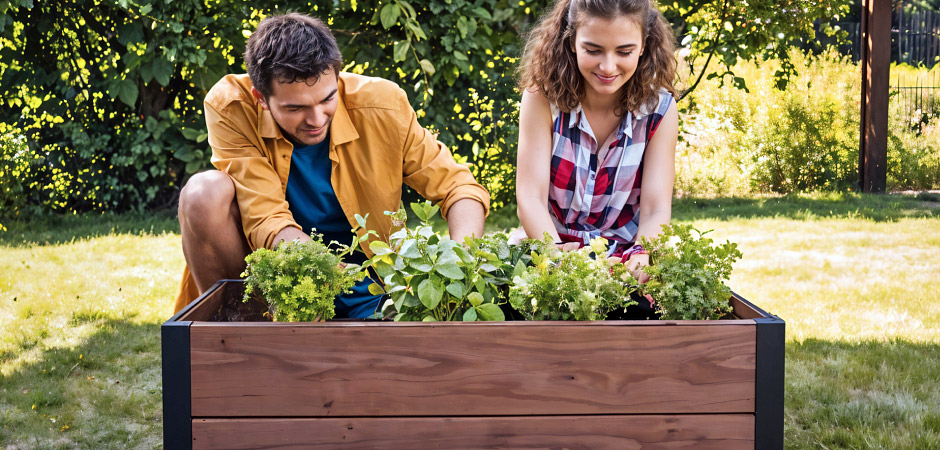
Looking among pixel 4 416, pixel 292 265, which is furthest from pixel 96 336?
pixel 292 265

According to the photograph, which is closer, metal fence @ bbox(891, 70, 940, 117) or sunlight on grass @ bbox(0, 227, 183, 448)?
sunlight on grass @ bbox(0, 227, 183, 448)

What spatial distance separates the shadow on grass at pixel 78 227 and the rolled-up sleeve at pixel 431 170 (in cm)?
315

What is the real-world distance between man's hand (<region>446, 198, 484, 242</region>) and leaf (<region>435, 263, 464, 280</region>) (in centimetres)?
66

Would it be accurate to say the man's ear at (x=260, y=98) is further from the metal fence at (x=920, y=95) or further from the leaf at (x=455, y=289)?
the metal fence at (x=920, y=95)

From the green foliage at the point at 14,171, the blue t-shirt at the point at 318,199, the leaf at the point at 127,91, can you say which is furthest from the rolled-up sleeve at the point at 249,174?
the green foliage at the point at 14,171

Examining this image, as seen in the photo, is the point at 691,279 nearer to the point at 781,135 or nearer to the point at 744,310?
the point at 744,310

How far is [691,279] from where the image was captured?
149cm

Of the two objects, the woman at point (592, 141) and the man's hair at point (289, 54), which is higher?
the man's hair at point (289, 54)

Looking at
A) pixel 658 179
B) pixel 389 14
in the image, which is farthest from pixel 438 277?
pixel 389 14

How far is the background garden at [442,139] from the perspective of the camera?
244cm

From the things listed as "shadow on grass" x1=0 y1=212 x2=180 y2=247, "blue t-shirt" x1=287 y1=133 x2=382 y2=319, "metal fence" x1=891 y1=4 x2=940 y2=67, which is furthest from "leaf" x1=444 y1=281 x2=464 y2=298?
"metal fence" x1=891 y1=4 x2=940 y2=67

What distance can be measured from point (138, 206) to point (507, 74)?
279cm

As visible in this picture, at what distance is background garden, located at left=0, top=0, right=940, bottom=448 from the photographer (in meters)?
2.44

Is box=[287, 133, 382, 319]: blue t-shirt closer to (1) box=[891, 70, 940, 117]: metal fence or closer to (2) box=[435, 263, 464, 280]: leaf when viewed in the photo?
(2) box=[435, 263, 464, 280]: leaf
